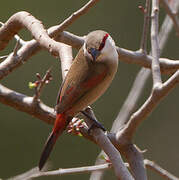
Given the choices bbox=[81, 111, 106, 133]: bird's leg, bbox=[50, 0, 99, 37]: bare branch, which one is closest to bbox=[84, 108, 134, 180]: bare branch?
bbox=[81, 111, 106, 133]: bird's leg

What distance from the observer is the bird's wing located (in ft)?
7.41

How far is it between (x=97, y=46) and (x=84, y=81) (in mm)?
202

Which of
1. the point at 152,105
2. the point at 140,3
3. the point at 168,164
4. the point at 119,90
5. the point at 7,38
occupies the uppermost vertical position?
the point at 7,38

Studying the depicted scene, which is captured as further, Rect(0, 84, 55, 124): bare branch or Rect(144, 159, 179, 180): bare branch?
Rect(0, 84, 55, 124): bare branch

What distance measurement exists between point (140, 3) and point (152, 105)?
11.9 ft

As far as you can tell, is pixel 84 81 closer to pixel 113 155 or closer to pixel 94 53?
pixel 94 53

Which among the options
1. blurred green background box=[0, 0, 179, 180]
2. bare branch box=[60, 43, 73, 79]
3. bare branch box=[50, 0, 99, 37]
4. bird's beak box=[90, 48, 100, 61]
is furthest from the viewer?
blurred green background box=[0, 0, 179, 180]

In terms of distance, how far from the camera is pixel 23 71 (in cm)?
535

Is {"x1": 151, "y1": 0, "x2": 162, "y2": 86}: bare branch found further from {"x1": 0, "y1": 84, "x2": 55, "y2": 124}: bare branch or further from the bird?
{"x1": 0, "y1": 84, "x2": 55, "y2": 124}: bare branch

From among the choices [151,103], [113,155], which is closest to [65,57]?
[151,103]

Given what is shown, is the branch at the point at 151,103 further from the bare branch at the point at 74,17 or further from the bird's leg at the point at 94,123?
the bare branch at the point at 74,17

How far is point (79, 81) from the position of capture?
7.62ft

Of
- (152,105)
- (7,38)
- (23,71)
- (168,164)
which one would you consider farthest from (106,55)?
(168,164)

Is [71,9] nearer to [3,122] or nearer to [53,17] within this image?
[53,17]
